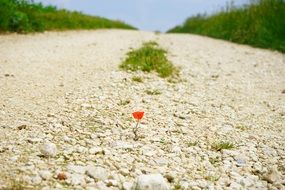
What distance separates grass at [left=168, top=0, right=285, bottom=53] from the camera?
45.9 ft

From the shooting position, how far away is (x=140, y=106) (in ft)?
18.6

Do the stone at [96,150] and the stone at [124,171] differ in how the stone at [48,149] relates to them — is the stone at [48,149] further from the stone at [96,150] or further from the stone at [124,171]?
the stone at [124,171]

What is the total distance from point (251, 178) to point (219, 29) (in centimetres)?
1645

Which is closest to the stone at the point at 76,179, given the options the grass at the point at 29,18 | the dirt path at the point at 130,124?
the dirt path at the point at 130,124

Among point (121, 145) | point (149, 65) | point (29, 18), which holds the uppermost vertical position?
point (29, 18)

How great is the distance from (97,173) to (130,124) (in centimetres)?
147

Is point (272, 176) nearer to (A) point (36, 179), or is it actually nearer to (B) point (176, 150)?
(B) point (176, 150)

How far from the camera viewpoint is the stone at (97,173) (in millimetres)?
3482

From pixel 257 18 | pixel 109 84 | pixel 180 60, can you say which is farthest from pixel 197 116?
pixel 257 18

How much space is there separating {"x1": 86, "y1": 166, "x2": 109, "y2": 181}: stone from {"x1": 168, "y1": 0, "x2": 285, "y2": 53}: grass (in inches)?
430

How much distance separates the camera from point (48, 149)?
3.75 meters

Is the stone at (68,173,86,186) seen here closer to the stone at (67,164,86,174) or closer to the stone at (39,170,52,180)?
the stone at (67,164,86,174)

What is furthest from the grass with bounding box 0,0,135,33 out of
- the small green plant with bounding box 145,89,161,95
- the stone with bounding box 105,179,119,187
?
the stone with bounding box 105,179,119,187

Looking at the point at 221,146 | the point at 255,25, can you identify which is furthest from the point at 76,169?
the point at 255,25
